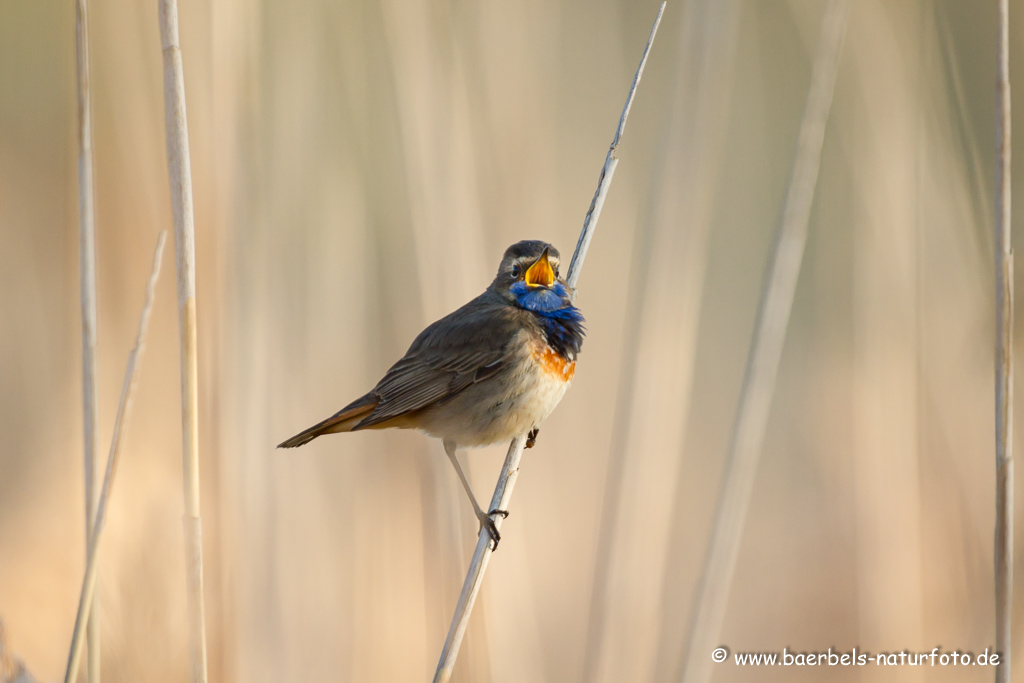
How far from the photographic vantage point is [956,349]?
10.4ft

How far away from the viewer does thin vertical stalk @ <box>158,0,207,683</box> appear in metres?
1.81

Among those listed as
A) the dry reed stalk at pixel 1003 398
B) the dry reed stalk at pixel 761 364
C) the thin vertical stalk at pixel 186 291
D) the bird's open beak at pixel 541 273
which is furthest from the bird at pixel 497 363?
the dry reed stalk at pixel 1003 398

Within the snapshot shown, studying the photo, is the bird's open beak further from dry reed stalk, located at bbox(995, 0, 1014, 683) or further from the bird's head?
dry reed stalk, located at bbox(995, 0, 1014, 683)

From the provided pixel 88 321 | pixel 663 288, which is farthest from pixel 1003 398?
pixel 88 321

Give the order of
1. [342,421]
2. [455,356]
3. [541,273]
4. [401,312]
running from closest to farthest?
[342,421], [541,273], [455,356], [401,312]

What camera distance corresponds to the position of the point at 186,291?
1882 millimetres

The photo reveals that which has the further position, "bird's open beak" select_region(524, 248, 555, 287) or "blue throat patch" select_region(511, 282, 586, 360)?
"blue throat patch" select_region(511, 282, 586, 360)

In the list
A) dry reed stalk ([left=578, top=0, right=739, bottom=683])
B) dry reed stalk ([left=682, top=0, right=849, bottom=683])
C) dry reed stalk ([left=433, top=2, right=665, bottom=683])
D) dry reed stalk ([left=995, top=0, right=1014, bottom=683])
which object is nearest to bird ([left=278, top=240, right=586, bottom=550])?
dry reed stalk ([left=433, top=2, right=665, bottom=683])

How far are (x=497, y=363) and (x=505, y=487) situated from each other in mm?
511

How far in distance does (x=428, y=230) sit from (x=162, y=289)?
3.17 ft

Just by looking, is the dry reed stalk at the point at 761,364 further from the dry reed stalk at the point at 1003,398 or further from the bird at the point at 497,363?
the bird at the point at 497,363

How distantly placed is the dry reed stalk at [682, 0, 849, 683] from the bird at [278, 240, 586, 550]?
63 cm

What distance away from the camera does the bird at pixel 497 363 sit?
270cm

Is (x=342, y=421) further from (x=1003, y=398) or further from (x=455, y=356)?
(x=1003, y=398)
